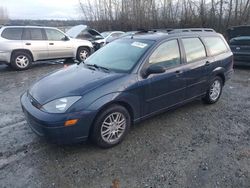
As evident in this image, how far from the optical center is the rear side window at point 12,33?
28.4ft

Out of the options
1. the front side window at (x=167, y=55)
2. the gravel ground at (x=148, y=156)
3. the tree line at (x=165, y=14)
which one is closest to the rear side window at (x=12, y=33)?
the gravel ground at (x=148, y=156)

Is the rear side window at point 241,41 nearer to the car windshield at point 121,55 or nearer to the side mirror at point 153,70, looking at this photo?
the car windshield at point 121,55

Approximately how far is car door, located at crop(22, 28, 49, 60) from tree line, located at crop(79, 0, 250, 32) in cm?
1089

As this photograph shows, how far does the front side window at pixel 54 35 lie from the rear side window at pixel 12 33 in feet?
3.61

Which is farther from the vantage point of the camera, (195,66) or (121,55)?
(195,66)

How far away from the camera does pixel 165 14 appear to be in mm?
A: 19125

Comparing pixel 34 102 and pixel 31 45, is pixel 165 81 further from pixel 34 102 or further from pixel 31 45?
pixel 31 45

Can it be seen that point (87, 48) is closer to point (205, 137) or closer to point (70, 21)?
point (205, 137)

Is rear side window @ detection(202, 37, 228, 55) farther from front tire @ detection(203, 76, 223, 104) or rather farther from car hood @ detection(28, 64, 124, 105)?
car hood @ detection(28, 64, 124, 105)

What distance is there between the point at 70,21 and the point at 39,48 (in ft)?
69.6

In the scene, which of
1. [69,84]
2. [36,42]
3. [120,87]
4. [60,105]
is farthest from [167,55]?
[36,42]

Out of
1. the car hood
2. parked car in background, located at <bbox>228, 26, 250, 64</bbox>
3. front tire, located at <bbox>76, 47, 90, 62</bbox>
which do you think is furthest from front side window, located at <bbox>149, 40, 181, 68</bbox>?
front tire, located at <bbox>76, 47, 90, 62</bbox>

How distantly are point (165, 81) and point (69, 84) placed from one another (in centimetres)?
155

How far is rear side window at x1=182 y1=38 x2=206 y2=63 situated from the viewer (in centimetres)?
425
